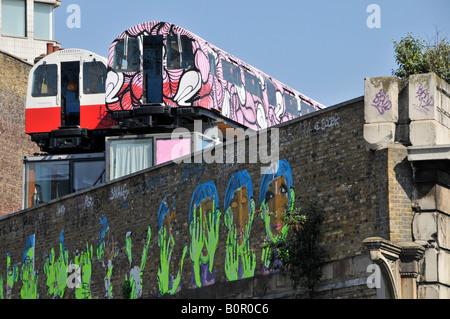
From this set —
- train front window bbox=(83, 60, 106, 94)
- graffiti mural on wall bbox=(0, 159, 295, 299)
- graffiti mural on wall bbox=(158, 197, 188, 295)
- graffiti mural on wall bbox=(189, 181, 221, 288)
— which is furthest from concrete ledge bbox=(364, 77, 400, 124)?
train front window bbox=(83, 60, 106, 94)

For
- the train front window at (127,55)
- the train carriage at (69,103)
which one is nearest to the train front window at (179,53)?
the train front window at (127,55)

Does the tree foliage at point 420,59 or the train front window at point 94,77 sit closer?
the tree foliage at point 420,59

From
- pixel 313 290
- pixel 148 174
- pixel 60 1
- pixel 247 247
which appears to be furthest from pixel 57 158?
pixel 60 1

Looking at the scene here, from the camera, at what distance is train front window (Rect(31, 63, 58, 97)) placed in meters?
38.6

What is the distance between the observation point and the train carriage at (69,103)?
124 ft

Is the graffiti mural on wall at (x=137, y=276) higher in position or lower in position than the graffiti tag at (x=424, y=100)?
lower

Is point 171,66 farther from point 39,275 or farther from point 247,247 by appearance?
point 247,247

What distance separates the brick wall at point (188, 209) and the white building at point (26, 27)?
860 inches

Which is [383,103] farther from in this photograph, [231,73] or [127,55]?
[127,55]

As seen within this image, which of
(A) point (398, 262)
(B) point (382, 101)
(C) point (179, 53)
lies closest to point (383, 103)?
(B) point (382, 101)

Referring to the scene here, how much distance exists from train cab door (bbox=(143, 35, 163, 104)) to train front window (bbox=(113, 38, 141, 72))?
0.98 ft

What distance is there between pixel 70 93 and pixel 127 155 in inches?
181

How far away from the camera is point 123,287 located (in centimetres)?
2973

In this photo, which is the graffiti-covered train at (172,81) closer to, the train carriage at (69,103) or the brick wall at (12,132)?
the train carriage at (69,103)
